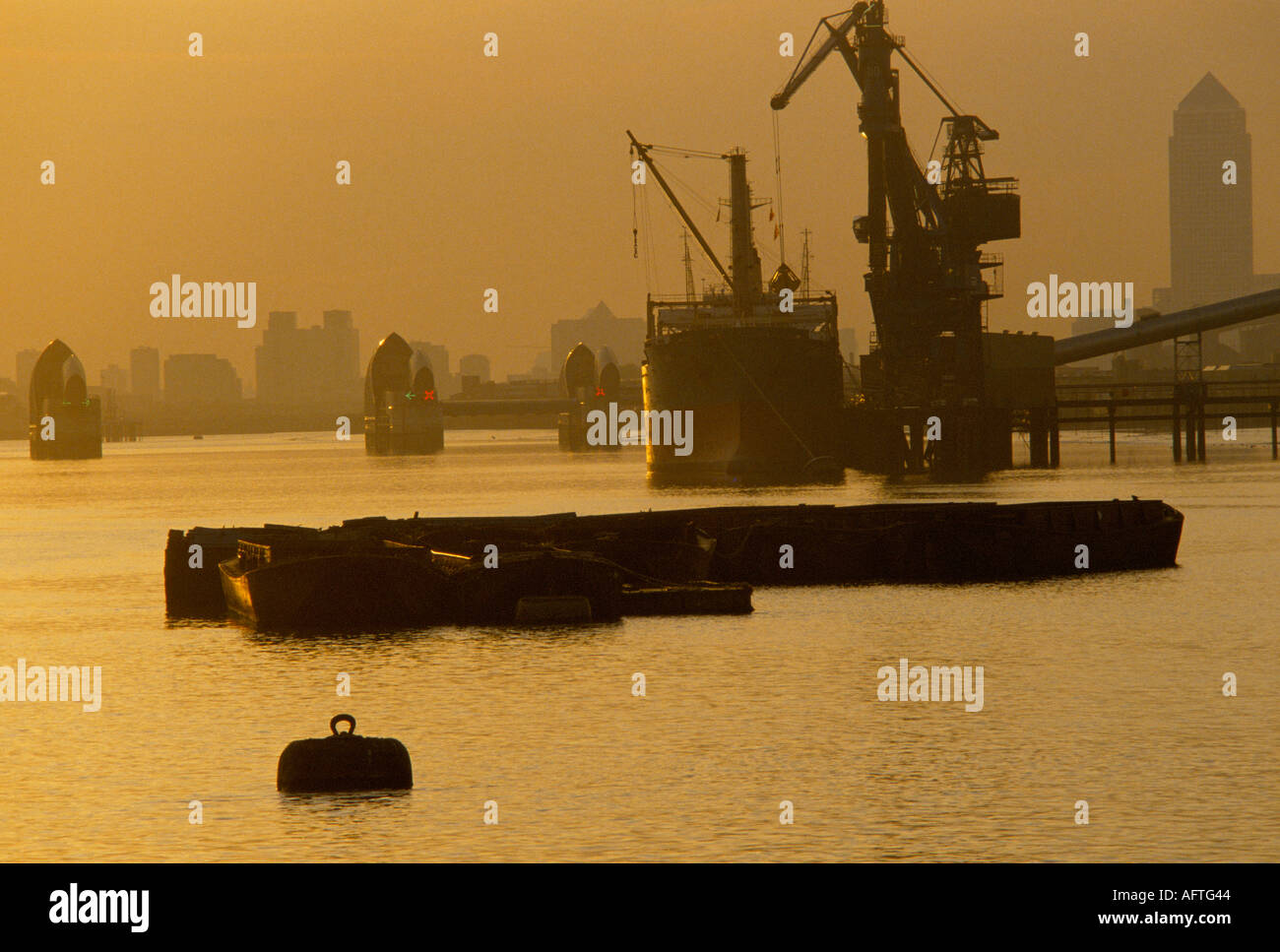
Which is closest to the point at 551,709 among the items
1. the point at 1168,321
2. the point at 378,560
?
the point at 378,560

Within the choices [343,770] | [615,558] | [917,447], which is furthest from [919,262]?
[343,770]

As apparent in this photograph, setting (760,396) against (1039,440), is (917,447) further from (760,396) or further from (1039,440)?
(1039,440)

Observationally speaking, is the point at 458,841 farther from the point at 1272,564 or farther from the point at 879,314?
the point at 879,314

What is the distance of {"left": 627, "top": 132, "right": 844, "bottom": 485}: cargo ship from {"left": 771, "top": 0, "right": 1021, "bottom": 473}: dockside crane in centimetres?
688

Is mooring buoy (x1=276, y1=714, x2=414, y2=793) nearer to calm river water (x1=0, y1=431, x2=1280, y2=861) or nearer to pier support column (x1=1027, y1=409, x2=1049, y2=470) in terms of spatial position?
calm river water (x1=0, y1=431, x2=1280, y2=861)

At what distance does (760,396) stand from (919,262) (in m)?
19.5

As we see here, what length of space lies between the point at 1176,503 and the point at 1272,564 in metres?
38.5

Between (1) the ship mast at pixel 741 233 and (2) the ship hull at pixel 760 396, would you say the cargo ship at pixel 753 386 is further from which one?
(1) the ship mast at pixel 741 233

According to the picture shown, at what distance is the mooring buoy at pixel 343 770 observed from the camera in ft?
78.6

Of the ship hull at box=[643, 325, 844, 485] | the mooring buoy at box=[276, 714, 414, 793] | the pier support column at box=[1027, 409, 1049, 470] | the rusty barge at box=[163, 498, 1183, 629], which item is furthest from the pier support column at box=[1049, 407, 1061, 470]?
the mooring buoy at box=[276, 714, 414, 793]

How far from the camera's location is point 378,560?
46938 millimetres

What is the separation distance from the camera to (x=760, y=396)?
399 ft

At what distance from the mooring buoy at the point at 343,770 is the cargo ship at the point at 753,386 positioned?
95.1m

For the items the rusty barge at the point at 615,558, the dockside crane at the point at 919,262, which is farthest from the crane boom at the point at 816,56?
the rusty barge at the point at 615,558
